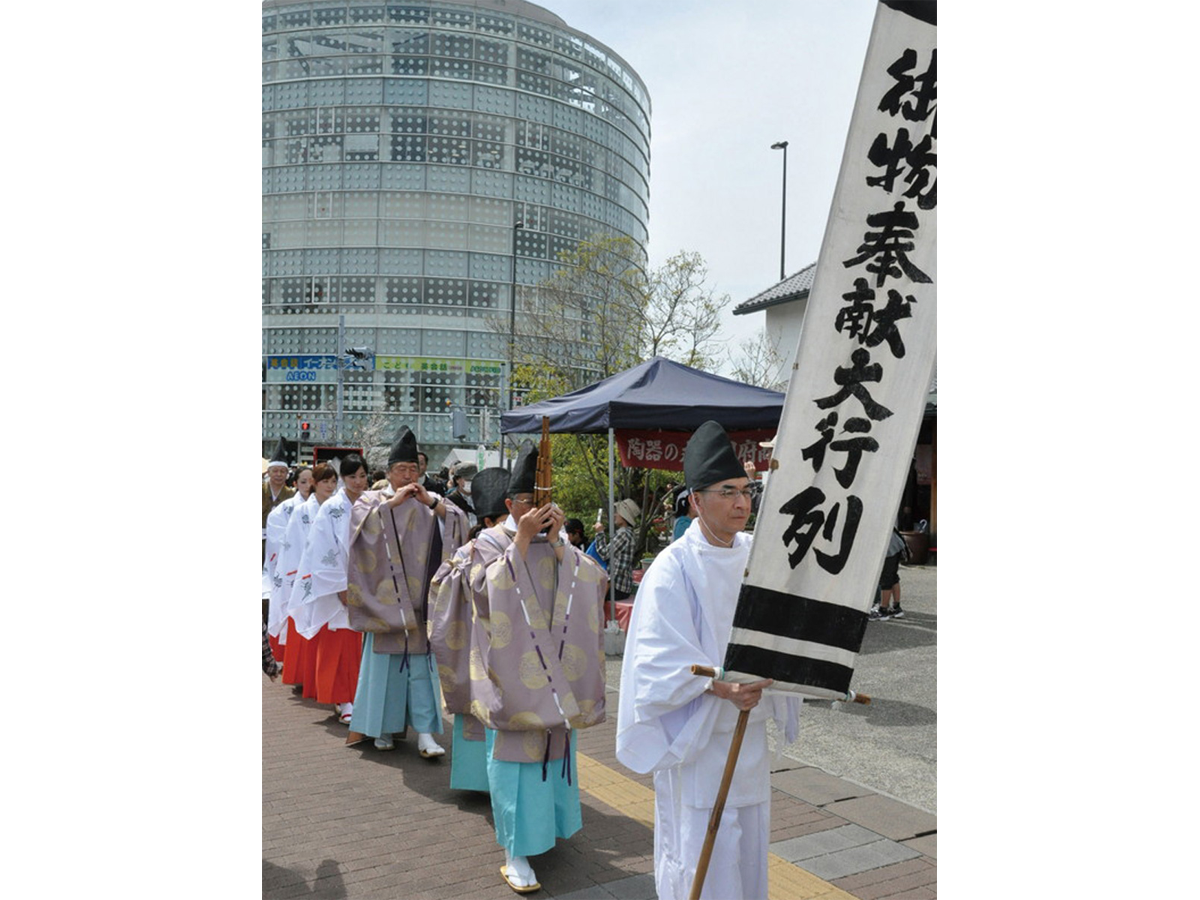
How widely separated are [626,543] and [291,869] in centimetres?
590

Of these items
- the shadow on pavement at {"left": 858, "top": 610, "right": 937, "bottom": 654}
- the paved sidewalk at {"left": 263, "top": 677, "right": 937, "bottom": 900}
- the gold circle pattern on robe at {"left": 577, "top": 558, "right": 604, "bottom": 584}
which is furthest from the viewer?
the shadow on pavement at {"left": 858, "top": 610, "right": 937, "bottom": 654}

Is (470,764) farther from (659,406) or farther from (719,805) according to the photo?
(659,406)

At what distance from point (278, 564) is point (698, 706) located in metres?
6.16

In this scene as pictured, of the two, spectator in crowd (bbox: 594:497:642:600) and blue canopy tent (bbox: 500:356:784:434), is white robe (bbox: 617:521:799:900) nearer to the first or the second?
blue canopy tent (bbox: 500:356:784:434)

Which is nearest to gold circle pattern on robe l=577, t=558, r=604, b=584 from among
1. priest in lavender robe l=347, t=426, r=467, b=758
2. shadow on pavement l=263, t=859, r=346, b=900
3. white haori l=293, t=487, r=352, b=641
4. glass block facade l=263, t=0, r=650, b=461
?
shadow on pavement l=263, t=859, r=346, b=900

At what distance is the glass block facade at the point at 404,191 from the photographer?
178ft

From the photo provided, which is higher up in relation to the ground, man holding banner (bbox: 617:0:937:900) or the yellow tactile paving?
man holding banner (bbox: 617:0:937:900)

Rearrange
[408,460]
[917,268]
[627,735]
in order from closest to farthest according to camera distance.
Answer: [917,268] → [627,735] → [408,460]

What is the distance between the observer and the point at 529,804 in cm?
443

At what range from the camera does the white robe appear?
3.19m

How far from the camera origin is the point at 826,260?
106 inches

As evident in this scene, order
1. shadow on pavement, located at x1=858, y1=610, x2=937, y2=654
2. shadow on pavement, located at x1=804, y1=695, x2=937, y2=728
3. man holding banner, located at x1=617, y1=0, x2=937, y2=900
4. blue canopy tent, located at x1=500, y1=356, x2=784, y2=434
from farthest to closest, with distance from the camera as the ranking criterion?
1. shadow on pavement, located at x1=858, y1=610, x2=937, y2=654
2. blue canopy tent, located at x1=500, y1=356, x2=784, y2=434
3. shadow on pavement, located at x1=804, y1=695, x2=937, y2=728
4. man holding banner, located at x1=617, y1=0, x2=937, y2=900

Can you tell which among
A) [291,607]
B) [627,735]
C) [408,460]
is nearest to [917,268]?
[627,735]

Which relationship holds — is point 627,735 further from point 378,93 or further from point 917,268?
point 378,93
